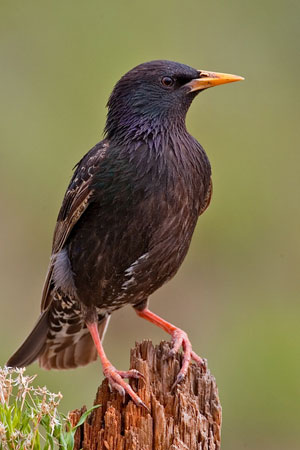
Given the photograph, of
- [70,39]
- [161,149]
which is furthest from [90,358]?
[70,39]

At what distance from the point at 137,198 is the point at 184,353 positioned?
0.93m

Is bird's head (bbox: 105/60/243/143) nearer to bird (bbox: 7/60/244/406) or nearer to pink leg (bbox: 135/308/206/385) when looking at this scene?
bird (bbox: 7/60/244/406)

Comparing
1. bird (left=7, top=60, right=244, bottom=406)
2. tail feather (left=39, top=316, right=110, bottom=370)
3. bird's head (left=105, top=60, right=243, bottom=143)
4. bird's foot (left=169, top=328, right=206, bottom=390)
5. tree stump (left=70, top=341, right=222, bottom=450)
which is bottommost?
tree stump (left=70, top=341, right=222, bottom=450)

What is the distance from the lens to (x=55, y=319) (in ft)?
24.8

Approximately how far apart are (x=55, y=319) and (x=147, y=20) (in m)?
5.12

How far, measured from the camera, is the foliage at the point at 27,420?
5.55 metres

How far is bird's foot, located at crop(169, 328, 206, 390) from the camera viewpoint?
6238 mm

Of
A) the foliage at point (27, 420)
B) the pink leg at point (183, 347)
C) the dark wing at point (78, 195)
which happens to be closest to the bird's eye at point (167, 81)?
the dark wing at point (78, 195)

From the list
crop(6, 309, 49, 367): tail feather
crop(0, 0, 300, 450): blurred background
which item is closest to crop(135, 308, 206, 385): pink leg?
crop(6, 309, 49, 367): tail feather

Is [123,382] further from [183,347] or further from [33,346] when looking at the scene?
[33,346]

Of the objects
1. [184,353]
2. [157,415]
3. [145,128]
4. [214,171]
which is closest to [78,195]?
[145,128]

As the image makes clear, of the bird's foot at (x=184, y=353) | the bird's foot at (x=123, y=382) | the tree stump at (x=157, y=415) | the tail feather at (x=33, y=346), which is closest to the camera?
the tree stump at (x=157, y=415)

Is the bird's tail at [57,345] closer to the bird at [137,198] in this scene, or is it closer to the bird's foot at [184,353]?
the bird at [137,198]

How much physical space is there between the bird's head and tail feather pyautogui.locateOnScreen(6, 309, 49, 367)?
1498mm
